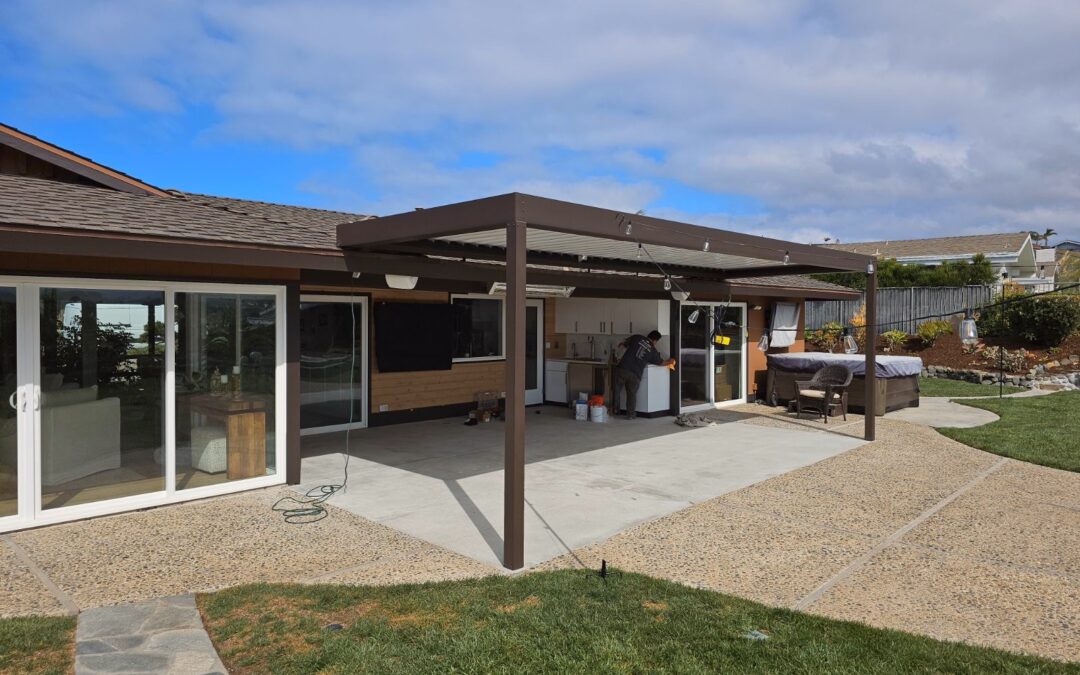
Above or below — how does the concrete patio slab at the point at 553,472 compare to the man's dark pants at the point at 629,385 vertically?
below

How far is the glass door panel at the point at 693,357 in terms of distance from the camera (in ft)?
40.0

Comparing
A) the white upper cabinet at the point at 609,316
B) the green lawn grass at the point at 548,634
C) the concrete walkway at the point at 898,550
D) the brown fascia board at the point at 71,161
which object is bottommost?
the concrete walkway at the point at 898,550

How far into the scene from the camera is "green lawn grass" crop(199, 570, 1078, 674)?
10.5ft

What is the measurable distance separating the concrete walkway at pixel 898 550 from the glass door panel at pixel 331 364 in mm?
5660

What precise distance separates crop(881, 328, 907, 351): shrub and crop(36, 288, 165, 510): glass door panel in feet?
60.4

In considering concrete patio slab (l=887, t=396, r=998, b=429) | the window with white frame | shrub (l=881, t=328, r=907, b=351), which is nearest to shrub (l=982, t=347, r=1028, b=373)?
shrub (l=881, t=328, r=907, b=351)

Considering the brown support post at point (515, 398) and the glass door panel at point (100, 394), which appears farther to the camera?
the glass door panel at point (100, 394)

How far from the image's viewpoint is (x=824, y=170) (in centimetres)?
5209

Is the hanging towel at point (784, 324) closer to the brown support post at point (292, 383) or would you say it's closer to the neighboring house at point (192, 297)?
the neighboring house at point (192, 297)

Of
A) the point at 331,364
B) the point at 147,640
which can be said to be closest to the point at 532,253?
the point at 331,364

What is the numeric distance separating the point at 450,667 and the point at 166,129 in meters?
17.9

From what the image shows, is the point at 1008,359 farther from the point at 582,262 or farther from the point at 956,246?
the point at 956,246

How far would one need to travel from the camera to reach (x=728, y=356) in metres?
13.2

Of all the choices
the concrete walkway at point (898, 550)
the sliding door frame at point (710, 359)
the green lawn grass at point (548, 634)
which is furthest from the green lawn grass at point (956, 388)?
the green lawn grass at point (548, 634)
